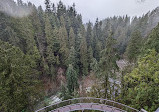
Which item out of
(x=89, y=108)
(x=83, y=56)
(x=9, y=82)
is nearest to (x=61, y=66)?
(x=83, y=56)

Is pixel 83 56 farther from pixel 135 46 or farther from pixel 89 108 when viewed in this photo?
pixel 89 108

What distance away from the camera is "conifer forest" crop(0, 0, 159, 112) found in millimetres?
7570

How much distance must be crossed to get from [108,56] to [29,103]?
11.5 metres

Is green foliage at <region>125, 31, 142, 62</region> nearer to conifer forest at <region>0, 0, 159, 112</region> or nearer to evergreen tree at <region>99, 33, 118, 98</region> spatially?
conifer forest at <region>0, 0, 159, 112</region>

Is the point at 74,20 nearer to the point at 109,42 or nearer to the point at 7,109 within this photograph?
the point at 109,42


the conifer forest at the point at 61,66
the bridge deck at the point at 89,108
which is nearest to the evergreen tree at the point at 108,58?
the conifer forest at the point at 61,66

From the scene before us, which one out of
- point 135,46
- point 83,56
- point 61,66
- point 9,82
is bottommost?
point 61,66

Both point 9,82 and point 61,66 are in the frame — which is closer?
point 9,82

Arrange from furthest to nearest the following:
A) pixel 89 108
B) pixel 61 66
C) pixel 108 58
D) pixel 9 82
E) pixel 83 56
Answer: pixel 83 56, pixel 61 66, pixel 9 82, pixel 108 58, pixel 89 108

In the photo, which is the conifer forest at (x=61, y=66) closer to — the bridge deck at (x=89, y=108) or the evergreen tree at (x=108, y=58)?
the evergreen tree at (x=108, y=58)

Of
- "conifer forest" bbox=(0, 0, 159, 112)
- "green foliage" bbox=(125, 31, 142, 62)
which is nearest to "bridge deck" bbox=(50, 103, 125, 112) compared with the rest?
"conifer forest" bbox=(0, 0, 159, 112)

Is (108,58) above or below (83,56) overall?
above

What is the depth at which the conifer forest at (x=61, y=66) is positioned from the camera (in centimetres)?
757

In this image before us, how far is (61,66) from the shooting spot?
25.2m
